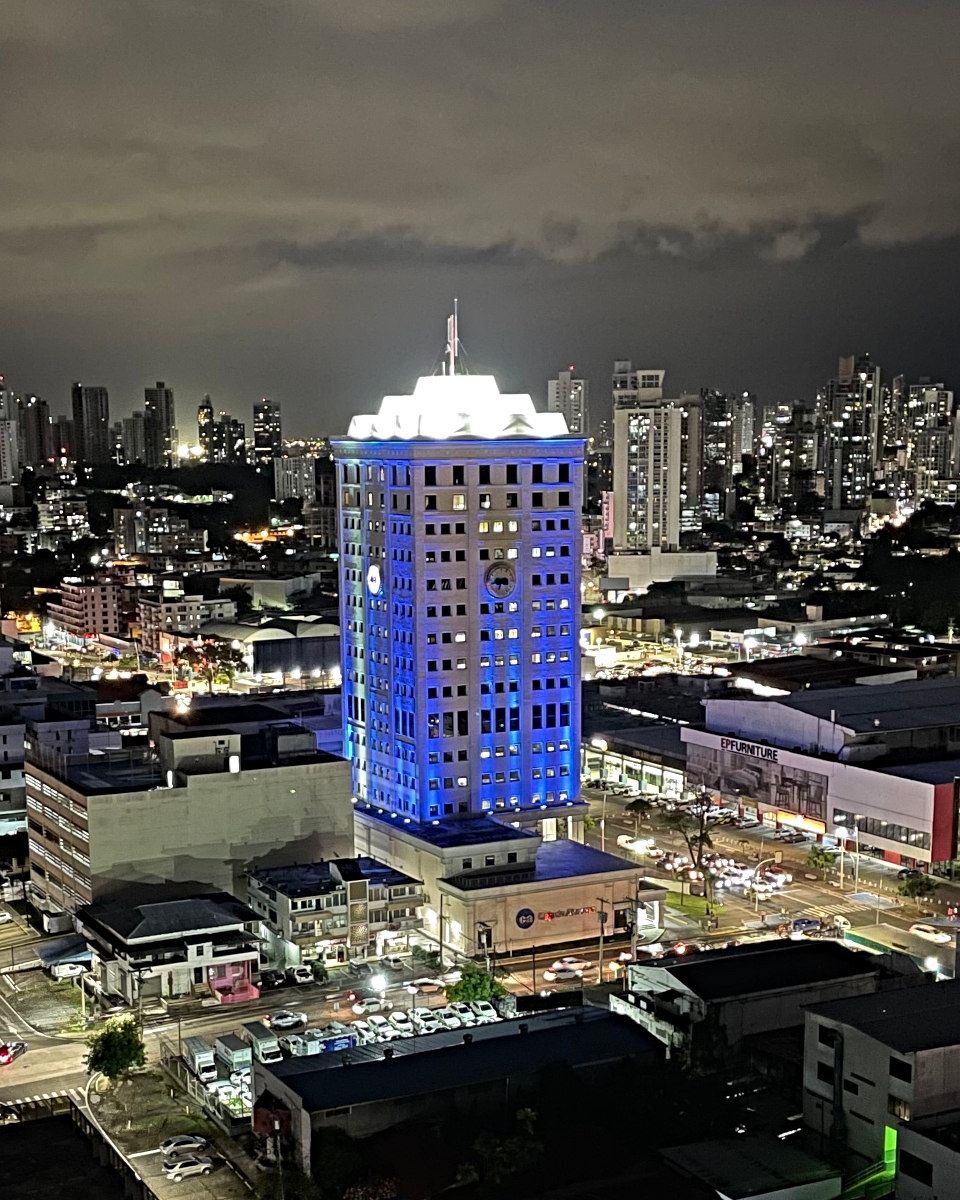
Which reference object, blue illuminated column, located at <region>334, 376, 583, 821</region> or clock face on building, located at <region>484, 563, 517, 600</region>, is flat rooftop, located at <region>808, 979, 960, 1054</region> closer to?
blue illuminated column, located at <region>334, 376, 583, 821</region>

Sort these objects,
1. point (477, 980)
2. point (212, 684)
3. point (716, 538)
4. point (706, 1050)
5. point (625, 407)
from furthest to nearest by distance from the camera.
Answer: point (716, 538)
point (625, 407)
point (212, 684)
point (477, 980)
point (706, 1050)

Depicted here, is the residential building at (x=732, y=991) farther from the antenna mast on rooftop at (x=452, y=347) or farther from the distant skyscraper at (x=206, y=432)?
the distant skyscraper at (x=206, y=432)

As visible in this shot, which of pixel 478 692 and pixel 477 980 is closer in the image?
pixel 477 980

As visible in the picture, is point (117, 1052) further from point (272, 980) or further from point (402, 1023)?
point (272, 980)

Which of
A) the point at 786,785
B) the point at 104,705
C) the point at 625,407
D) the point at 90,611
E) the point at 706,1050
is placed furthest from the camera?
the point at 625,407

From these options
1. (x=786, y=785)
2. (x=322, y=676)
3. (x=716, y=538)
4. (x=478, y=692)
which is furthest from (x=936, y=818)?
(x=716, y=538)

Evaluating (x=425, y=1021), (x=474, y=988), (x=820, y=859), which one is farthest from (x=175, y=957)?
(x=820, y=859)

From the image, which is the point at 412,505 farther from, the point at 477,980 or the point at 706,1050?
the point at 706,1050

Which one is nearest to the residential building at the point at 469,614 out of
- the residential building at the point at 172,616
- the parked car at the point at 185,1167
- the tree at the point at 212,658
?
the parked car at the point at 185,1167
